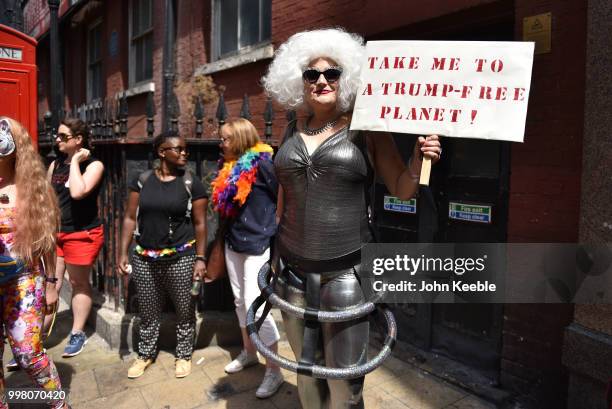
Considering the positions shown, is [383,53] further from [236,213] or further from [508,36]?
[508,36]

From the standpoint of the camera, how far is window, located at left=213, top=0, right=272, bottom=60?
19.6 ft

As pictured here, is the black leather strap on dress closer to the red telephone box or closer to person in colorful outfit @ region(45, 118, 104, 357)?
person in colorful outfit @ region(45, 118, 104, 357)

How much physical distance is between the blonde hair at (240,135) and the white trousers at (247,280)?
0.77 meters

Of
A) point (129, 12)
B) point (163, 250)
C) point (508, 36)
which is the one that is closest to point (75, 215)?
point (163, 250)

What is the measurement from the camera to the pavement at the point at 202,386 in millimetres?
3105

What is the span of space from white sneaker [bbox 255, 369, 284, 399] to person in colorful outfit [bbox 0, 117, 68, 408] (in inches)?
51.1

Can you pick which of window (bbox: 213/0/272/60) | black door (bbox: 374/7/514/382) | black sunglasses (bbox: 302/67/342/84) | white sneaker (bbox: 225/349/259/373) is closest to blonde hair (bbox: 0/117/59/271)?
white sneaker (bbox: 225/349/259/373)

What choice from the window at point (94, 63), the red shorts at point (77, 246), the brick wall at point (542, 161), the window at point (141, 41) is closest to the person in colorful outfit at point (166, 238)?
the red shorts at point (77, 246)

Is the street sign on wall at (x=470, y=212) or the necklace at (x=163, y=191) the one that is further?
the street sign on wall at (x=470, y=212)

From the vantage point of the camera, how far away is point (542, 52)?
292 cm

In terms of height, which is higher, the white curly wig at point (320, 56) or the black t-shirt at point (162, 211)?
the white curly wig at point (320, 56)

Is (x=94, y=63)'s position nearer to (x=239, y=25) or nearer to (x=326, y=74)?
(x=239, y=25)

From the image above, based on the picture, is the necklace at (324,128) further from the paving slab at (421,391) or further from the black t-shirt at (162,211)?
the paving slab at (421,391)

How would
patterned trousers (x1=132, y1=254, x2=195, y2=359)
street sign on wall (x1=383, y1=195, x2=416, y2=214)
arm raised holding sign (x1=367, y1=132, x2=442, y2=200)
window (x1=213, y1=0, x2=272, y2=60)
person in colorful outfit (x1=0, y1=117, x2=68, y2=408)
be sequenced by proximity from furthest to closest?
1. window (x1=213, y1=0, x2=272, y2=60)
2. street sign on wall (x1=383, y1=195, x2=416, y2=214)
3. patterned trousers (x1=132, y1=254, x2=195, y2=359)
4. person in colorful outfit (x1=0, y1=117, x2=68, y2=408)
5. arm raised holding sign (x1=367, y1=132, x2=442, y2=200)
